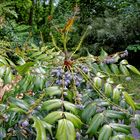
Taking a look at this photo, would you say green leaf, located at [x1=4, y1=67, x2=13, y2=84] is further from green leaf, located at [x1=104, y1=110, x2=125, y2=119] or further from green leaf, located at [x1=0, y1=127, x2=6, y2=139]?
green leaf, located at [x1=104, y1=110, x2=125, y2=119]

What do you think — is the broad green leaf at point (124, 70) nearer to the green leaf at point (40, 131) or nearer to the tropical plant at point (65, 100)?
the tropical plant at point (65, 100)

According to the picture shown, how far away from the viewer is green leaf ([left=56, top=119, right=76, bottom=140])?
1094mm

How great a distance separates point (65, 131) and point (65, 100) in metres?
0.29

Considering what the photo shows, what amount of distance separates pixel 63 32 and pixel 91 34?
7272mm

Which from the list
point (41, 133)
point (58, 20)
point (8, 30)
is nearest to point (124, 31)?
point (58, 20)

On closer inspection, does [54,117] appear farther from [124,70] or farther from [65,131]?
[124,70]

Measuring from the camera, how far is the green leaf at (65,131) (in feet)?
3.59

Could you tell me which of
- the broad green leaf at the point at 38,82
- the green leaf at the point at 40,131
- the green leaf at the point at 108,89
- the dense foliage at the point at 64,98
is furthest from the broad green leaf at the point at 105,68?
the green leaf at the point at 40,131

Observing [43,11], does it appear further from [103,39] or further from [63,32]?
[63,32]

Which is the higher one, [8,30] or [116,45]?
[8,30]

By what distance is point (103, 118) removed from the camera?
126 cm

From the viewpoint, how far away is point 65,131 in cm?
110

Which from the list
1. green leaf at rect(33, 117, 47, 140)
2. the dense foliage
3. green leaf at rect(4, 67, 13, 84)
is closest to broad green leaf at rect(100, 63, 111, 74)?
the dense foliage

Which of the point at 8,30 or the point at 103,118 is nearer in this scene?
the point at 103,118
